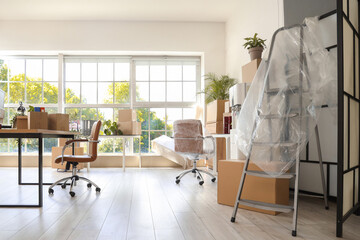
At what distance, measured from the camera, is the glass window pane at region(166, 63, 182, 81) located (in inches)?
279

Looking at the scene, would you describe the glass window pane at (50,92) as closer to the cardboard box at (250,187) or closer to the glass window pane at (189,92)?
the glass window pane at (189,92)

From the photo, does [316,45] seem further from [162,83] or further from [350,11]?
[162,83]

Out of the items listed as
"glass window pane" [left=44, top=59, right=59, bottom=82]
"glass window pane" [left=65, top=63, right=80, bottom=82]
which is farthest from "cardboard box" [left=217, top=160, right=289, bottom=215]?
"glass window pane" [left=44, top=59, right=59, bottom=82]

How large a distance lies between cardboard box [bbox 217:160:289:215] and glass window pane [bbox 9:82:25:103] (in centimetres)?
562

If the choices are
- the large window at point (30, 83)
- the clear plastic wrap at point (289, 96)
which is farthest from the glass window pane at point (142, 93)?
the clear plastic wrap at point (289, 96)

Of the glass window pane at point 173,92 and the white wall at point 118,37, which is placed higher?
the white wall at point 118,37

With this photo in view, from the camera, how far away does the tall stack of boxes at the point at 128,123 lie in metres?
6.00

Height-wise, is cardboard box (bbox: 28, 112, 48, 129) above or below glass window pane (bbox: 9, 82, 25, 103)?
below

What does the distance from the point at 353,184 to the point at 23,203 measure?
289 centimetres

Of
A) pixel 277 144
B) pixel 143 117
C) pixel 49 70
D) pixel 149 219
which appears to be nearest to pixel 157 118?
pixel 143 117

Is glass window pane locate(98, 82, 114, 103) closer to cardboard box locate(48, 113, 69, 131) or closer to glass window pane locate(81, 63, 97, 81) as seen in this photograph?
glass window pane locate(81, 63, 97, 81)

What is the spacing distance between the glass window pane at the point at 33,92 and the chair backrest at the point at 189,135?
4.00 m

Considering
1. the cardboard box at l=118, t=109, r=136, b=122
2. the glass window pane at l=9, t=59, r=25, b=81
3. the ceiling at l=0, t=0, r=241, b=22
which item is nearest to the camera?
the ceiling at l=0, t=0, r=241, b=22

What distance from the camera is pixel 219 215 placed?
2574 millimetres
